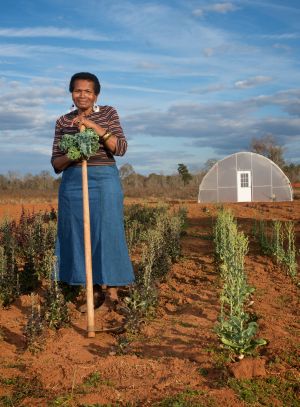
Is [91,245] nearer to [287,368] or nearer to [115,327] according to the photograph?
[115,327]

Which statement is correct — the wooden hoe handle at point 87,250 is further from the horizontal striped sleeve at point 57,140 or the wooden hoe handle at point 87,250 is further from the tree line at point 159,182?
the tree line at point 159,182

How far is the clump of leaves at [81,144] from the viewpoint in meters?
3.63

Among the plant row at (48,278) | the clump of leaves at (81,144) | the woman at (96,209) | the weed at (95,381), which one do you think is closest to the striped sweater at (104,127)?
the woman at (96,209)

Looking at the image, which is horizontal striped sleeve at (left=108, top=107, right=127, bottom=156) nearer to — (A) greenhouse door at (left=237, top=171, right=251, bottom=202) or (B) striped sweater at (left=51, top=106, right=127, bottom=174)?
(B) striped sweater at (left=51, top=106, right=127, bottom=174)

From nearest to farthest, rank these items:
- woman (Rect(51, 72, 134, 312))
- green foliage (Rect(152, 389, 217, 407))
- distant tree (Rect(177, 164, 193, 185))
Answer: green foliage (Rect(152, 389, 217, 407))
woman (Rect(51, 72, 134, 312))
distant tree (Rect(177, 164, 193, 185))

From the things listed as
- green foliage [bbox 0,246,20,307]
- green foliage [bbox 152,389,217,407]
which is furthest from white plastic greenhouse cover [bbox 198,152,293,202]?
green foliage [bbox 152,389,217,407]

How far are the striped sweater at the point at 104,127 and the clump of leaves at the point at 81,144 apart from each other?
0.24 m

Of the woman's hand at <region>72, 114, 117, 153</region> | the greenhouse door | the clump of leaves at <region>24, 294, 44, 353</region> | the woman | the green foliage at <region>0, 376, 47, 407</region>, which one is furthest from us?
the greenhouse door

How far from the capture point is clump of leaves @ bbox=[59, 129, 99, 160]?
11.9 feet

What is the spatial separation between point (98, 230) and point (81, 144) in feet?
2.48

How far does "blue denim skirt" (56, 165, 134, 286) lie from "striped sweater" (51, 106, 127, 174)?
7 centimetres

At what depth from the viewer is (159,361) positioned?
304cm

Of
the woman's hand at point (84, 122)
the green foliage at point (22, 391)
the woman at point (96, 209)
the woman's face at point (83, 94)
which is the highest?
the woman's face at point (83, 94)

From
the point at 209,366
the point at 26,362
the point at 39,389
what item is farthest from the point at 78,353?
the point at 209,366
